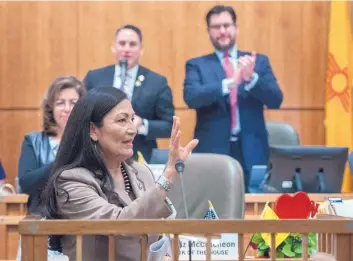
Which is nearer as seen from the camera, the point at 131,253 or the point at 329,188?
Answer: the point at 131,253

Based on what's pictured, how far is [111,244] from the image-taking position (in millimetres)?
2113

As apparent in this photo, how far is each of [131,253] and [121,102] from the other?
504 millimetres

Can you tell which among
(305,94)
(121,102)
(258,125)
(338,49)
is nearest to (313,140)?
(305,94)

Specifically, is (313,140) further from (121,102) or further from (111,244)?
(111,244)

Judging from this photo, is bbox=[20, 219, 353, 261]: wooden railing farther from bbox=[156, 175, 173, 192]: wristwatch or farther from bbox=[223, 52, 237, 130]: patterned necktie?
bbox=[223, 52, 237, 130]: patterned necktie

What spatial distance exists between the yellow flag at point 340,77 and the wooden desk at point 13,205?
4.00 meters

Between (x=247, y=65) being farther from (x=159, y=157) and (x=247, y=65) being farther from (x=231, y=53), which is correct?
(x=159, y=157)

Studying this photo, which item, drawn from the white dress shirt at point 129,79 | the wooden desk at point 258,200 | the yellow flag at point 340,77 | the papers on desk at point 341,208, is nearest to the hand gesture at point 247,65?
the white dress shirt at point 129,79

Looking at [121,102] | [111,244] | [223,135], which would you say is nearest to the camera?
[111,244]

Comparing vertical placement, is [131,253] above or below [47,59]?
below

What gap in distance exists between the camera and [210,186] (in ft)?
13.4

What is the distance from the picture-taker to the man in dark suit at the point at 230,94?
581cm

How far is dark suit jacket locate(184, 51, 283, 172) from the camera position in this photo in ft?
19.0

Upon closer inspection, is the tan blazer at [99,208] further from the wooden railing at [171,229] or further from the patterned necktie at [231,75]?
the patterned necktie at [231,75]
